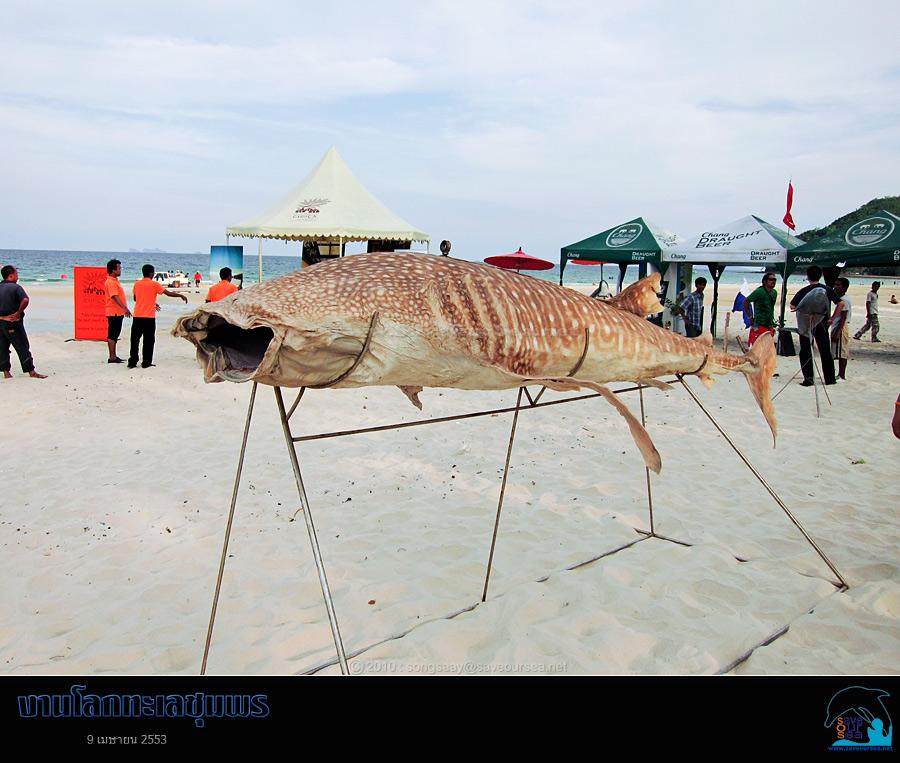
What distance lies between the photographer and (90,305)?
12617mm

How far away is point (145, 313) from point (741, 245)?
12.4 metres

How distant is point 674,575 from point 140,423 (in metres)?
5.75

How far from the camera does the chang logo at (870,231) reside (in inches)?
496

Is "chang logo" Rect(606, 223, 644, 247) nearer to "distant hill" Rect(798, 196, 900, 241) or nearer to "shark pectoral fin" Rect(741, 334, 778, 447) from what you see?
"shark pectoral fin" Rect(741, 334, 778, 447)

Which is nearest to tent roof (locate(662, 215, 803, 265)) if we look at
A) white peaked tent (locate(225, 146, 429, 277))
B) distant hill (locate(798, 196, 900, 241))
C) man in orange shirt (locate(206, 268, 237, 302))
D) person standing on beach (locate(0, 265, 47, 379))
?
white peaked tent (locate(225, 146, 429, 277))

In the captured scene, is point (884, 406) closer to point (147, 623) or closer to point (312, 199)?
point (147, 623)

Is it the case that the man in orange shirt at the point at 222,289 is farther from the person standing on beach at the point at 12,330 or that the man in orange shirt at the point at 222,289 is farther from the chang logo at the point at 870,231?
the chang logo at the point at 870,231

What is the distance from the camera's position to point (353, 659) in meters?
2.91

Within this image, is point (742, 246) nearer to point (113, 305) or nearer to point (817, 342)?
point (817, 342)

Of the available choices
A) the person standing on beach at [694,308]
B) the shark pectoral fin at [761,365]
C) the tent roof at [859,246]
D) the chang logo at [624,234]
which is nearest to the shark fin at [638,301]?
the shark pectoral fin at [761,365]
